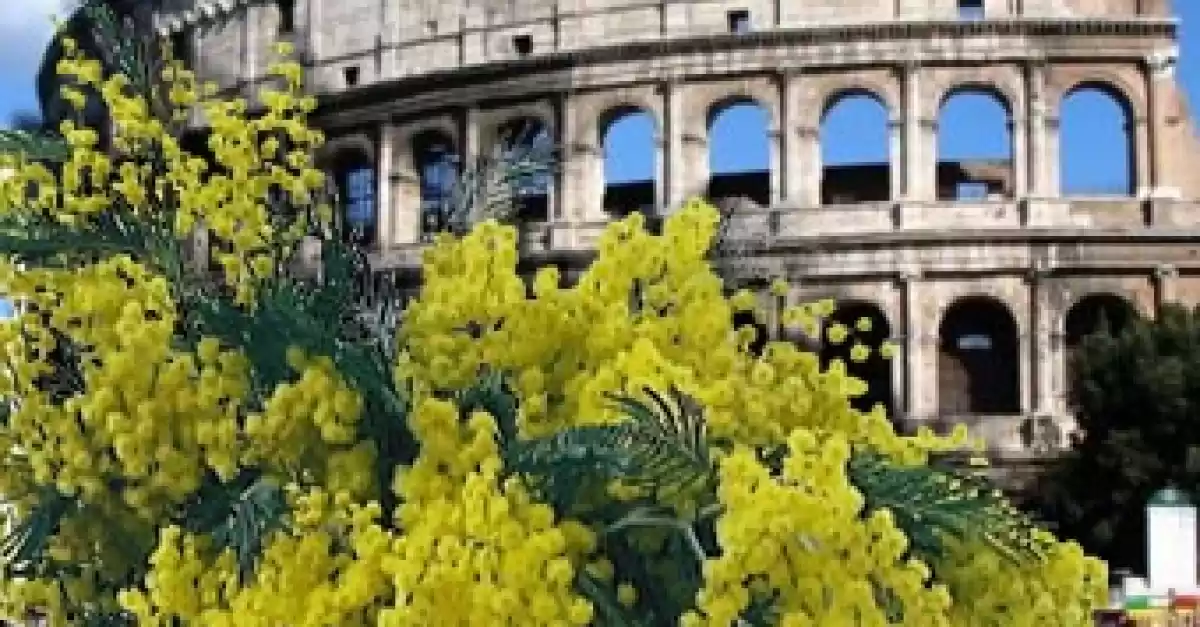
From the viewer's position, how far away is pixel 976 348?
3669 cm

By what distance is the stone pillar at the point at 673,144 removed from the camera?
37.7m

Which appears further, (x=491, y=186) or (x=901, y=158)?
(x=901, y=158)

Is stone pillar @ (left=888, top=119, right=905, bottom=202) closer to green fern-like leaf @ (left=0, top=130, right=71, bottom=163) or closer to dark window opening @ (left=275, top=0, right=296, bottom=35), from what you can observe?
dark window opening @ (left=275, top=0, right=296, bottom=35)

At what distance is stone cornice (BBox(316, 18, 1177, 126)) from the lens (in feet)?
119

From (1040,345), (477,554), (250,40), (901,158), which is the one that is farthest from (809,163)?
(477,554)

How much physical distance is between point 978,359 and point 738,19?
733cm

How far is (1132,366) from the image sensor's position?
31.8 m

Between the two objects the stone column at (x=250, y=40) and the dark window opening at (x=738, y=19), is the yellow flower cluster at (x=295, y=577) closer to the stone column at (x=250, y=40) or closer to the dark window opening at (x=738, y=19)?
the dark window opening at (x=738, y=19)

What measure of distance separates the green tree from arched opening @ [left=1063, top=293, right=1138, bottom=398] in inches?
82.5

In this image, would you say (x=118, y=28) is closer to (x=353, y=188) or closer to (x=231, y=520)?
(x=231, y=520)

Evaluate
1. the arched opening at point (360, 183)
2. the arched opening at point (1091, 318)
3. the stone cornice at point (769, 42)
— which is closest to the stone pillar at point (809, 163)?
the stone cornice at point (769, 42)

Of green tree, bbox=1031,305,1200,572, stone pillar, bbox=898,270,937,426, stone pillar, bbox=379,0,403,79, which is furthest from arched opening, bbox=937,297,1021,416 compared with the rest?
stone pillar, bbox=379,0,403,79

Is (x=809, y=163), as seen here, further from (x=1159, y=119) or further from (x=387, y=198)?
(x=387, y=198)

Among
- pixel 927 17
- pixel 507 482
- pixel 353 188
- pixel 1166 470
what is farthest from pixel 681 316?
pixel 353 188
